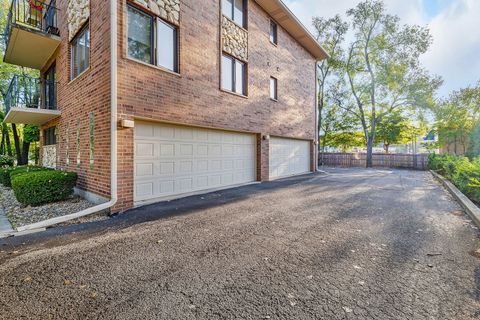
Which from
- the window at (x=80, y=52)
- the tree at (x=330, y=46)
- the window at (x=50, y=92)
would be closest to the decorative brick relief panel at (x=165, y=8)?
the window at (x=80, y=52)

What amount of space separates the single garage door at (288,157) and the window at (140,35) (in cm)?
696

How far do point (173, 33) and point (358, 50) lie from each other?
22.4m

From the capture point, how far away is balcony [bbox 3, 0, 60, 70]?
27.3 feet

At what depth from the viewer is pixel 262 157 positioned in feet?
35.9

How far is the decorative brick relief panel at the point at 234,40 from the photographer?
9.05m

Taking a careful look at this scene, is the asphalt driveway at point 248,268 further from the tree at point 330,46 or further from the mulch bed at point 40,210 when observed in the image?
the tree at point 330,46

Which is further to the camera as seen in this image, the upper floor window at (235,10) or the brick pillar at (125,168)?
the upper floor window at (235,10)

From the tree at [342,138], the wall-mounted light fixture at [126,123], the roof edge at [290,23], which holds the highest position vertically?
the roof edge at [290,23]

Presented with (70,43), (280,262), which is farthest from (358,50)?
(280,262)

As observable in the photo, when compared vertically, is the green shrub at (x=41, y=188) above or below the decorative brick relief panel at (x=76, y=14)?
below

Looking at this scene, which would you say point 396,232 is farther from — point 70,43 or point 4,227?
point 70,43

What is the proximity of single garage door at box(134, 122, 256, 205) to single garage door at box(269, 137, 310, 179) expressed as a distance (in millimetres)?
2141

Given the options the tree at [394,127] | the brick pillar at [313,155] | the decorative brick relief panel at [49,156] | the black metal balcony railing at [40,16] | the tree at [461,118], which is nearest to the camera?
the black metal balcony railing at [40,16]

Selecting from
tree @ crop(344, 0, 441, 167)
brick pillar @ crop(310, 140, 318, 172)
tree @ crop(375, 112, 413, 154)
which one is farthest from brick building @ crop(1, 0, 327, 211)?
tree @ crop(375, 112, 413, 154)
